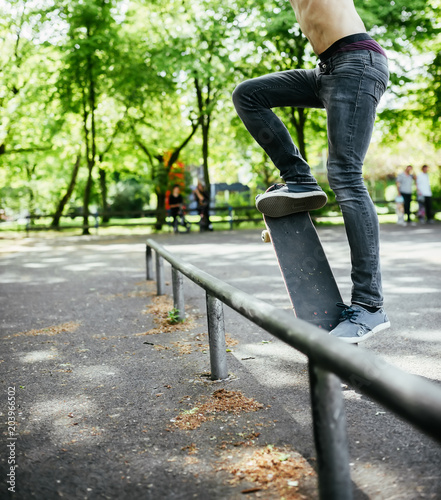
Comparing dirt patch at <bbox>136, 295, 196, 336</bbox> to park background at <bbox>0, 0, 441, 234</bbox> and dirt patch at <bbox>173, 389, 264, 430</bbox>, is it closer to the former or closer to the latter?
dirt patch at <bbox>173, 389, 264, 430</bbox>

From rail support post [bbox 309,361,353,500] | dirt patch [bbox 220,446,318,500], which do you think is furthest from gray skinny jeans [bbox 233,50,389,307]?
rail support post [bbox 309,361,353,500]

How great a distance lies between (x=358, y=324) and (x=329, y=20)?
1572 mm

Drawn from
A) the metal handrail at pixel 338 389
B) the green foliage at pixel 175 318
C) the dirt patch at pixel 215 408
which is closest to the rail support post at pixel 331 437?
the metal handrail at pixel 338 389

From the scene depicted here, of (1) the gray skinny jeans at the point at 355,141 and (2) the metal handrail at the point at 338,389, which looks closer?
(2) the metal handrail at the point at 338,389

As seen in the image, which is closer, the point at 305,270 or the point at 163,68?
the point at 305,270

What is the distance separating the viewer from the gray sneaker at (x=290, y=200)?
10.1 feet

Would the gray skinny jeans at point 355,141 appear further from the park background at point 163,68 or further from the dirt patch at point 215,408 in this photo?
the park background at point 163,68

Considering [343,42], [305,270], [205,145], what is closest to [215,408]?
[305,270]

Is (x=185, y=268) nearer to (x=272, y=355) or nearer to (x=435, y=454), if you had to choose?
(x=272, y=355)

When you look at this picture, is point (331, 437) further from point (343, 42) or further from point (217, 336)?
point (343, 42)

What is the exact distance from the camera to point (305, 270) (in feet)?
10.1

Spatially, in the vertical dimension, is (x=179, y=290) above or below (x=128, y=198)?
below

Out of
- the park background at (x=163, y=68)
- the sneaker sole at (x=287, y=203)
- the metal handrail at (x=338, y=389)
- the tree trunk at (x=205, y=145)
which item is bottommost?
the metal handrail at (x=338, y=389)

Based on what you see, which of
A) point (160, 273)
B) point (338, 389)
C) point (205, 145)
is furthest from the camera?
point (205, 145)
